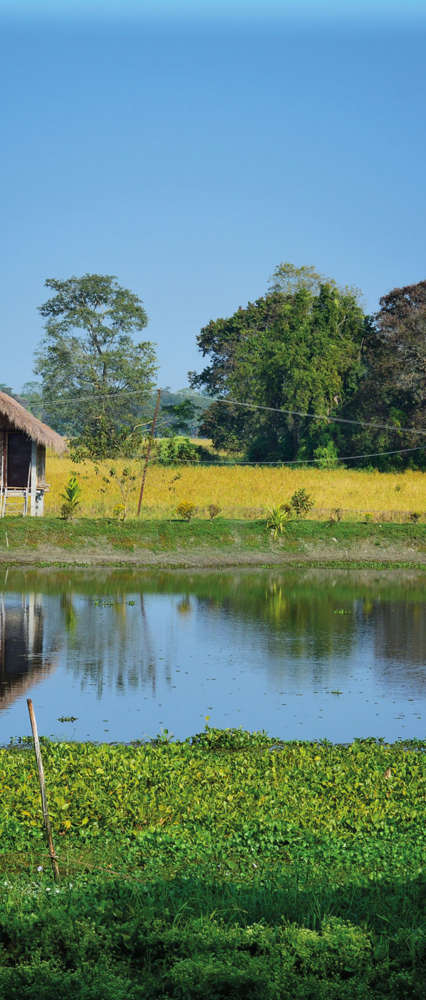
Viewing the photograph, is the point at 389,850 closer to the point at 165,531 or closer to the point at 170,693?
the point at 170,693

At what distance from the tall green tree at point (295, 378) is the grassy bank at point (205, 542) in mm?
25521

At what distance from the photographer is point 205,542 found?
34000 millimetres

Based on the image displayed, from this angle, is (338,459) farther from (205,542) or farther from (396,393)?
(205,542)

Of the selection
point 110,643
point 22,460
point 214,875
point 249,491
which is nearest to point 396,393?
point 249,491

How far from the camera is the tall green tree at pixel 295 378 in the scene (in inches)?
2539

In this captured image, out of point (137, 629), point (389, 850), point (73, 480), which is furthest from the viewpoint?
point (73, 480)

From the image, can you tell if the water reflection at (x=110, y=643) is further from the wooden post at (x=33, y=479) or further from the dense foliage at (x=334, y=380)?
the dense foliage at (x=334, y=380)

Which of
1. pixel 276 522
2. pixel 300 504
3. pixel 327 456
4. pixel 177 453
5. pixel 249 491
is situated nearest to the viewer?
pixel 276 522

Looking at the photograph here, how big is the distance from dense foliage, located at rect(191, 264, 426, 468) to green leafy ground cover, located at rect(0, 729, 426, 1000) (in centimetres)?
5015

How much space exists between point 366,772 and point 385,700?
4.33m

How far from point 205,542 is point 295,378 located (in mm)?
31088

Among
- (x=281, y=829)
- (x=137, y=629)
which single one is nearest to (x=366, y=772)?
(x=281, y=829)

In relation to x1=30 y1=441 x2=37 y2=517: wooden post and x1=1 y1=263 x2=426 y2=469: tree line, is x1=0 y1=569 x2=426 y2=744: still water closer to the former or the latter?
x1=30 y1=441 x2=37 y2=517: wooden post

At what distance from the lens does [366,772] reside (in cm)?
997
